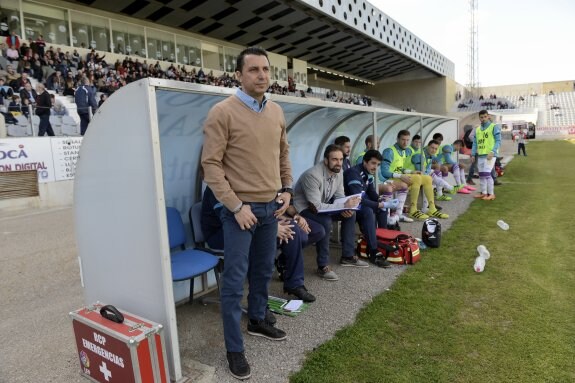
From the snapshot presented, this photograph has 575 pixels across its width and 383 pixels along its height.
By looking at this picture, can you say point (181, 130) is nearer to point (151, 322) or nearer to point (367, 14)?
point (151, 322)

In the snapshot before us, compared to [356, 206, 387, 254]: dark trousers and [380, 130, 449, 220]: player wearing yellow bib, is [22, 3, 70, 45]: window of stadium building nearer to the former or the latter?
[380, 130, 449, 220]: player wearing yellow bib

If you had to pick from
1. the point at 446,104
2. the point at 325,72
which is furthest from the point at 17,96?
the point at 446,104

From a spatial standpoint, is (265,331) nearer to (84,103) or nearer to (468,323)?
(468,323)

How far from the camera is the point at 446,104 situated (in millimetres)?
50375

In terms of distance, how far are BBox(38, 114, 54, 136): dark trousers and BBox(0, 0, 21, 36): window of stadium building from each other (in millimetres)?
11172

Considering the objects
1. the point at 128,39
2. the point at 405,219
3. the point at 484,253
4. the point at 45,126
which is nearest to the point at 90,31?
the point at 128,39

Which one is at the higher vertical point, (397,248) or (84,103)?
(84,103)

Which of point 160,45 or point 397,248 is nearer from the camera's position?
point 397,248

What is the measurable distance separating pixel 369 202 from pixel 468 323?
216 centimetres

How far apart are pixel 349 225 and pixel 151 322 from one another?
281 centimetres

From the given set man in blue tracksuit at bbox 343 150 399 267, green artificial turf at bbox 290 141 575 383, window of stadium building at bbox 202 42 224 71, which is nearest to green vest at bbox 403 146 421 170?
man in blue tracksuit at bbox 343 150 399 267

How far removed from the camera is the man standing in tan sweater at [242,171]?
2463 mm

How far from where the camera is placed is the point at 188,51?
→ 27484 mm

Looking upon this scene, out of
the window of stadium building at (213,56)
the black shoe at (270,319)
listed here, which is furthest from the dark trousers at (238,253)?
the window of stadium building at (213,56)
